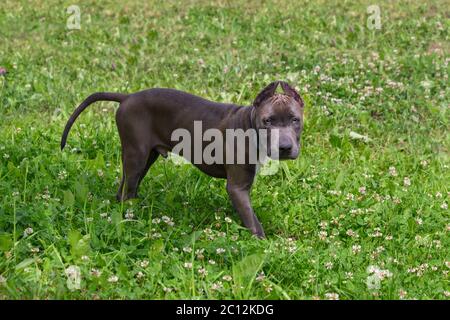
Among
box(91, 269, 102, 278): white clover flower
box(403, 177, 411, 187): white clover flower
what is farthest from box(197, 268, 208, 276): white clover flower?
box(403, 177, 411, 187): white clover flower

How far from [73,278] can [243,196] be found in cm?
159

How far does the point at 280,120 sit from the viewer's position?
5.20 meters

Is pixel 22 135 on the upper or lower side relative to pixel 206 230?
upper

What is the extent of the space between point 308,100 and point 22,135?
298 centimetres

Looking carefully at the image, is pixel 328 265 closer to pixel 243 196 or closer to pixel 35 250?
pixel 243 196

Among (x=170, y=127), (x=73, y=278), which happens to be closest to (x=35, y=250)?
(x=73, y=278)

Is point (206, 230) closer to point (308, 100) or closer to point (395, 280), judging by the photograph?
point (395, 280)

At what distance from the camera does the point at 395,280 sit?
4613 mm

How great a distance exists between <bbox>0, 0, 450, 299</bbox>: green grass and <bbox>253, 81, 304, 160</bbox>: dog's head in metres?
0.62

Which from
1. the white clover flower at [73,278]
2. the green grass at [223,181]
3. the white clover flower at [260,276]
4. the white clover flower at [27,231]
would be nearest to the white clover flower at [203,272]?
the green grass at [223,181]

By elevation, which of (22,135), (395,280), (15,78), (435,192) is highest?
(15,78)

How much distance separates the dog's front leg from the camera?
18.0 ft

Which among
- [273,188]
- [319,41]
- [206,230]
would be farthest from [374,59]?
[206,230]

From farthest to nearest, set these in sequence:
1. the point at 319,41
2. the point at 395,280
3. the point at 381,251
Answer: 1. the point at 319,41
2. the point at 381,251
3. the point at 395,280
